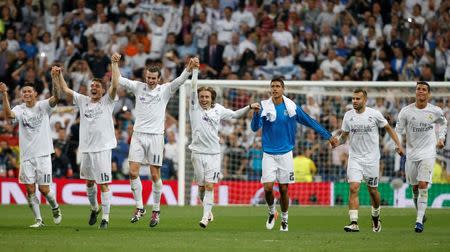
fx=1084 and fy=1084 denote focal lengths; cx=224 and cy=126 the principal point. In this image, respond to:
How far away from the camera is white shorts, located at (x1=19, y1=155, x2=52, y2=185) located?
63.7ft

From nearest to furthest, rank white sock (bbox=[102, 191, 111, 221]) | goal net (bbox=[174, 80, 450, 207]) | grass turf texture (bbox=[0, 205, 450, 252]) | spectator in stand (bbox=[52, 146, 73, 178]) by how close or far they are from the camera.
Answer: grass turf texture (bbox=[0, 205, 450, 252])
white sock (bbox=[102, 191, 111, 221])
goal net (bbox=[174, 80, 450, 207])
spectator in stand (bbox=[52, 146, 73, 178])

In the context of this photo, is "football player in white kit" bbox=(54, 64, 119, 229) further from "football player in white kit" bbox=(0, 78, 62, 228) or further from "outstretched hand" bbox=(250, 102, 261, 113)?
"outstretched hand" bbox=(250, 102, 261, 113)

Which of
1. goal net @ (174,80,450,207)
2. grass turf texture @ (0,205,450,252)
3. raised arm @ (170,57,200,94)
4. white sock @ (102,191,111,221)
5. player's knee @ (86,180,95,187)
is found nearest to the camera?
grass turf texture @ (0,205,450,252)

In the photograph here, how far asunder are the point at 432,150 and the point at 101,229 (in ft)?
20.5

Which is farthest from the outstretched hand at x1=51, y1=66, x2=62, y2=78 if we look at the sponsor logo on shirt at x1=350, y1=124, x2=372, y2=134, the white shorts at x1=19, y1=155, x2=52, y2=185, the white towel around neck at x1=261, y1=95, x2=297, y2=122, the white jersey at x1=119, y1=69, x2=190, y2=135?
the sponsor logo on shirt at x1=350, y1=124, x2=372, y2=134

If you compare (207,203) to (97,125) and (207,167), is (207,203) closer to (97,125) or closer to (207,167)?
(207,167)

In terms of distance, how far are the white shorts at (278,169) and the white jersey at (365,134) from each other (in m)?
1.18

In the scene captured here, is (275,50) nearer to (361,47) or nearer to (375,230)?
(361,47)

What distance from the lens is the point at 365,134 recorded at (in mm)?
19609

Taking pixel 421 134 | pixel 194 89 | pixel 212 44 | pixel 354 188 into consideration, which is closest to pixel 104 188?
pixel 194 89

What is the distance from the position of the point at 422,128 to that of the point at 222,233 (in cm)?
448

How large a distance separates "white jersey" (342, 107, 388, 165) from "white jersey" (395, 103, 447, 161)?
2.63 feet

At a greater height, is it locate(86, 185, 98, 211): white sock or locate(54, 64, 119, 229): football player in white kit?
locate(54, 64, 119, 229): football player in white kit

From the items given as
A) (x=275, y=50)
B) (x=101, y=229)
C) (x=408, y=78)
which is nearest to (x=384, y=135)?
(x=408, y=78)
